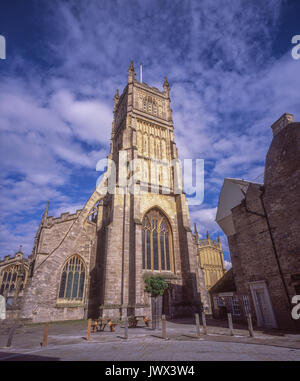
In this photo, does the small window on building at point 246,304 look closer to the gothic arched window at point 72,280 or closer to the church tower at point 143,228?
the church tower at point 143,228

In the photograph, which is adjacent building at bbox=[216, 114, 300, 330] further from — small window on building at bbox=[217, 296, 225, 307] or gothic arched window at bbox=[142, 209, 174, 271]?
gothic arched window at bbox=[142, 209, 174, 271]

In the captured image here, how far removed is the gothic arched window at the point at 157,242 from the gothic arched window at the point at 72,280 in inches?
265

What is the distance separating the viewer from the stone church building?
60.5ft

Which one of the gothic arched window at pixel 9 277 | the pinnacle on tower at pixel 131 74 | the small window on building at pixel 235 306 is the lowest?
the small window on building at pixel 235 306

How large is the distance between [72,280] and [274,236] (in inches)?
729

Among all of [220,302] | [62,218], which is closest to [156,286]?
[220,302]

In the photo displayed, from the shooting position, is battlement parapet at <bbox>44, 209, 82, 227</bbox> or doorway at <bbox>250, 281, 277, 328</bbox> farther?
battlement parapet at <bbox>44, 209, 82, 227</bbox>

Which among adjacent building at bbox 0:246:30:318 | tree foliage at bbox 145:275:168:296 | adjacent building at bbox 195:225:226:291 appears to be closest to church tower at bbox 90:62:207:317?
tree foliage at bbox 145:275:168:296

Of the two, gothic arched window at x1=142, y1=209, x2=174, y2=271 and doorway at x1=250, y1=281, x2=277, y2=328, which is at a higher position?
gothic arched window at x1=142, y1=209, x2=174, y2=271

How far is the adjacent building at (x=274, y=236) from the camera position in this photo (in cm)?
1025

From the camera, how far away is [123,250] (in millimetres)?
19812

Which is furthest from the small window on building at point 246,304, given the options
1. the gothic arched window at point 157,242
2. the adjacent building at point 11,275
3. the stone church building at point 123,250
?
the adjacent building at point 11,275

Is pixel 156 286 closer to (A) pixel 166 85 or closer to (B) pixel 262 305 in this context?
(B) pixel 262 305
